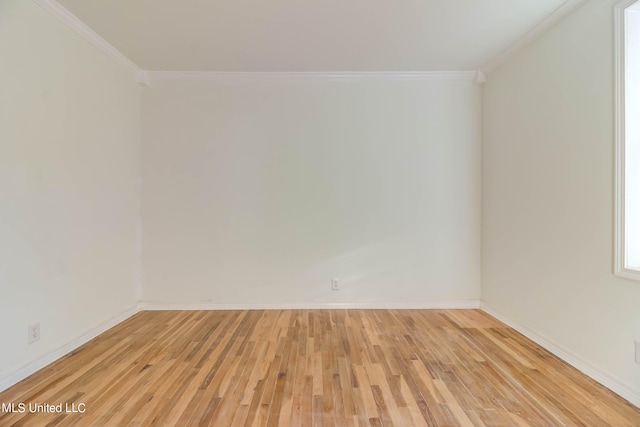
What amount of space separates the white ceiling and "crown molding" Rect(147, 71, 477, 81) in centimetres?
8

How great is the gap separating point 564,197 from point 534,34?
4.68 ft

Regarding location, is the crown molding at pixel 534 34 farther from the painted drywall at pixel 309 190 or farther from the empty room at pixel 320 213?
the painted drywall at pixel 309 190

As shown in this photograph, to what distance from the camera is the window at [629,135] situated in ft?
6.08

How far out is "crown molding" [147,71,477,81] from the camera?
333 centimetres

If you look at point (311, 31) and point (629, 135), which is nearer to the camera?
point (629, 135)

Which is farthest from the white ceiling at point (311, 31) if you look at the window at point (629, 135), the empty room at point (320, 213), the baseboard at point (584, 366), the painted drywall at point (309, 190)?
the baseboard at point (584, 366)

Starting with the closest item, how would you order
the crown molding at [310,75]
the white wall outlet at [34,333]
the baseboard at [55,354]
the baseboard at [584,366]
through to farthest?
the baseboard at [584,366]
the baseboard at [55,354]
the white wall outlet at [34,333]
the crown molding at [310,75]

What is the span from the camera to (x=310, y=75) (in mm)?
3354

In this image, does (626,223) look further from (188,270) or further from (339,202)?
(188,270)

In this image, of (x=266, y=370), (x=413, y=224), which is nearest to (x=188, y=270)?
(x=266, y=370)

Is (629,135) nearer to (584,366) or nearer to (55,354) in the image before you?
(584,366)

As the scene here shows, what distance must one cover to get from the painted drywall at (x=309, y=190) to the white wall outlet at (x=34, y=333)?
1252 millimetres

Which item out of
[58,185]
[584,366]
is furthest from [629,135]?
[58,185]

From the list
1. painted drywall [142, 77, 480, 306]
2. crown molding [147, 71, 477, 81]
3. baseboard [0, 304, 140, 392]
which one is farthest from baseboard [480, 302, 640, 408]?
baseboard [0, 304, 140, 392]
